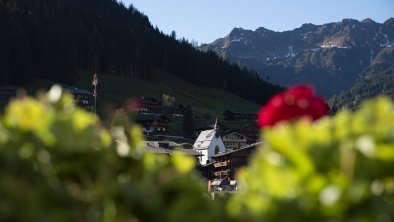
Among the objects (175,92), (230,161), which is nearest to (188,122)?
(230,161)

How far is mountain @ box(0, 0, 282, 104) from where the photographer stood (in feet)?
426

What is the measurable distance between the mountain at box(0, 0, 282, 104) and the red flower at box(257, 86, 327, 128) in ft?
411

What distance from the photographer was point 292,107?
3717 mm

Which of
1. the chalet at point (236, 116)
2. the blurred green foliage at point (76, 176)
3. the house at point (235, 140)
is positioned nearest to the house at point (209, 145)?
the house at point (235, 140)

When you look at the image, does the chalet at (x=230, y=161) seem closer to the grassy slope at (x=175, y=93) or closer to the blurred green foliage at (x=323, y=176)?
the grassy slope at (x=175, y=93)

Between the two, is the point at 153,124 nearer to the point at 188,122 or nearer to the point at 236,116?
the point at 188,122

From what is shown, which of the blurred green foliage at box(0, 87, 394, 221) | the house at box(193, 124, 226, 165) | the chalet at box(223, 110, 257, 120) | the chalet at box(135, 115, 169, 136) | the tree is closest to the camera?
the blurred green foliage at box(0, 87, 394, 221)

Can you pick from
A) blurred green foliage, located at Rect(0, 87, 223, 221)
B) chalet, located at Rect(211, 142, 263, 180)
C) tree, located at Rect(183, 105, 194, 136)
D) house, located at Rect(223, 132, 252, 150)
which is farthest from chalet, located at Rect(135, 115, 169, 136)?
blurred green foliage, located at Rect(0, 87, 223, 221)

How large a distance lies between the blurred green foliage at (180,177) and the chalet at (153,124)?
120m

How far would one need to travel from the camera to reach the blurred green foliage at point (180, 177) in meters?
2.16

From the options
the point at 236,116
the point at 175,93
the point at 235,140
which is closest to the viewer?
the point at 235,140

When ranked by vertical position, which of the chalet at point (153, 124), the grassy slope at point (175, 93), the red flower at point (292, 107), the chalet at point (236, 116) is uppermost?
the grassy slope at point (175, 93)

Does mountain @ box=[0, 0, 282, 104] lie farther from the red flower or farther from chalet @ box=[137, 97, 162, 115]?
the red flower

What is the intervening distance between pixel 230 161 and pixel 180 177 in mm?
75927
